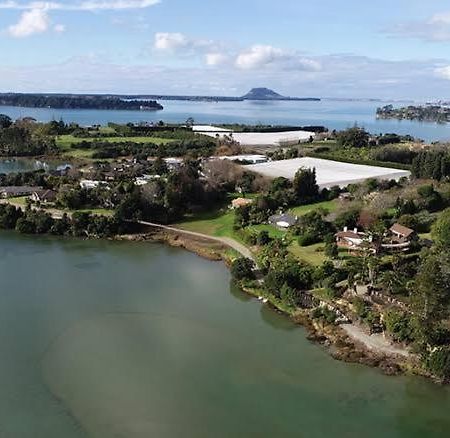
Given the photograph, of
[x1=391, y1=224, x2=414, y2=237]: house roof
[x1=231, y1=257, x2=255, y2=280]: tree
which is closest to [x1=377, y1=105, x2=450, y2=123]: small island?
[x1=391, y1=224, x2=414, y2=237]: house roof

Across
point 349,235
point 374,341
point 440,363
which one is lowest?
point 374,341

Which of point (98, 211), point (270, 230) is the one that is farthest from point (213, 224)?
point (98, 211)

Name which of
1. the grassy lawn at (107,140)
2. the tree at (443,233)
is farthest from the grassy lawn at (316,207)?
the grassy lawn at (107,140)

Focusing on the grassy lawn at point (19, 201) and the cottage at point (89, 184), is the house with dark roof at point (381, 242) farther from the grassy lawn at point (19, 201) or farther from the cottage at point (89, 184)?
the grassy lawn at point (19, 201)

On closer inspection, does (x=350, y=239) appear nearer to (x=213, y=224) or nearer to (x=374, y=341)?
(x=374, y=341)

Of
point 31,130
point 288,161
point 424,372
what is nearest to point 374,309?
point 424,372
